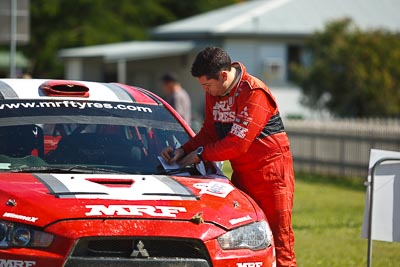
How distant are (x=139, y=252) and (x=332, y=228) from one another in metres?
7.11

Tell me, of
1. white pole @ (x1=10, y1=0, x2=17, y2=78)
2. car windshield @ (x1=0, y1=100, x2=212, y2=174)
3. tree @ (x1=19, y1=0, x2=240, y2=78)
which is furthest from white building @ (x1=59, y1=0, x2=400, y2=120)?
car windshield @ (x1=0, y1=100, x2=212, y2=174)

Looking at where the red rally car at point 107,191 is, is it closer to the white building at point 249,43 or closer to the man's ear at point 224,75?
the man's ear at point 224,75

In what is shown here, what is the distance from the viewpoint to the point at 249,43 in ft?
132

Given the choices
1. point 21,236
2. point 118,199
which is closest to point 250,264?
point 118,199

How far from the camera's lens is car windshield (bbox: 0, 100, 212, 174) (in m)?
6.60

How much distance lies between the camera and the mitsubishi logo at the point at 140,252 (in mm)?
5488

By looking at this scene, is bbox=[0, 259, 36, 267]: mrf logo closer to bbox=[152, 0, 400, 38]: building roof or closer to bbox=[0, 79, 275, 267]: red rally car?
bbox=[0, 79, 275, 267]: red rally car

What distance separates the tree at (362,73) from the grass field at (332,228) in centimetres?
1096

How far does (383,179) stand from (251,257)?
83.2 inches

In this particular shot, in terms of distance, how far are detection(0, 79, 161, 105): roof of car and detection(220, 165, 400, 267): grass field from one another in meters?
2.78

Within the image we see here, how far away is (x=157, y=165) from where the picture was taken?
267 inches

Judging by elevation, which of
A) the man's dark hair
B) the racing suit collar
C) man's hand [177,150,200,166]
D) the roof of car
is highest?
the man's dark hair

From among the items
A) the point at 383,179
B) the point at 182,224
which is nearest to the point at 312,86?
the point at 383,179

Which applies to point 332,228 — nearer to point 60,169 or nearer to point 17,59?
point 60,169
